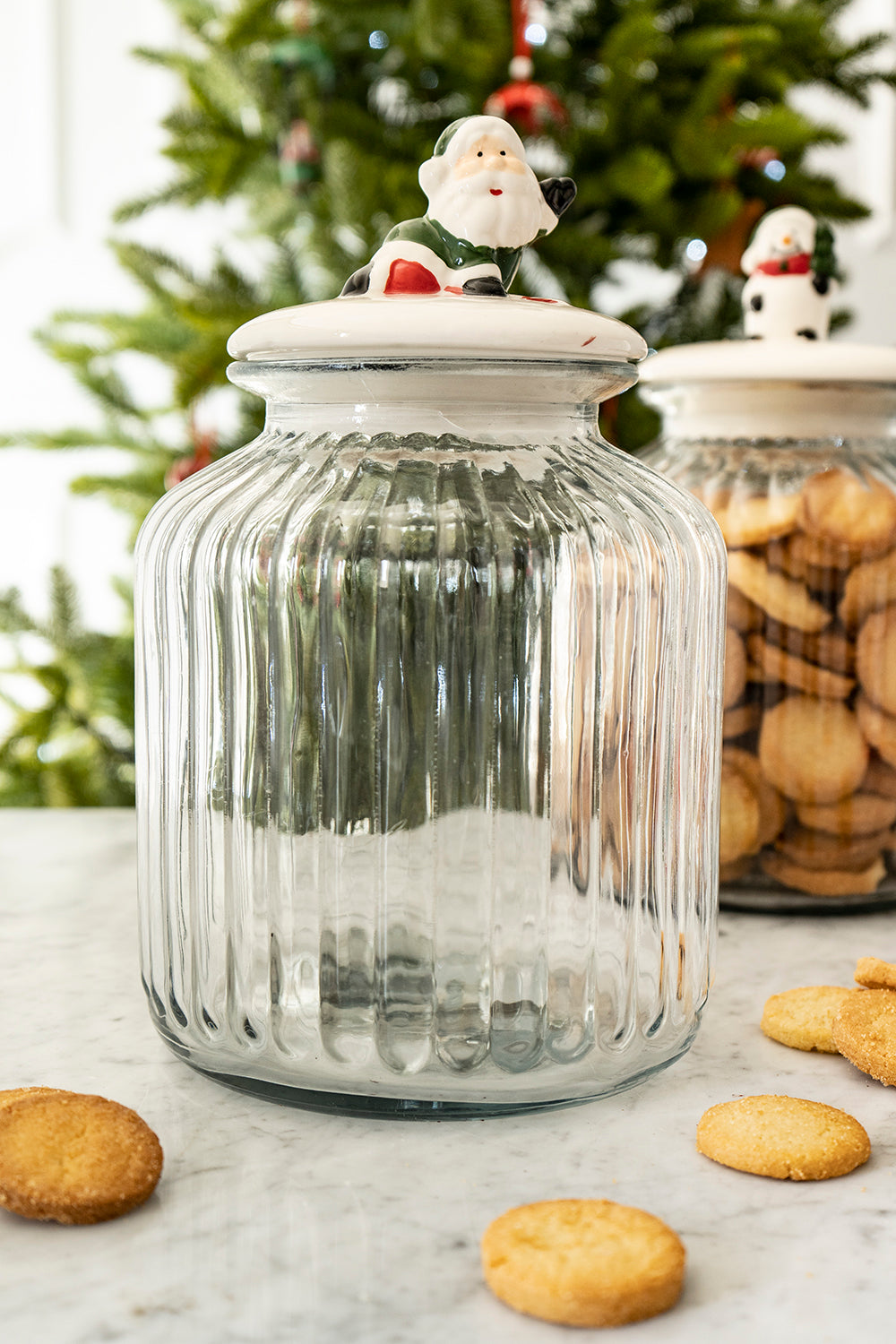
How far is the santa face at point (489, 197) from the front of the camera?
0.44 metres

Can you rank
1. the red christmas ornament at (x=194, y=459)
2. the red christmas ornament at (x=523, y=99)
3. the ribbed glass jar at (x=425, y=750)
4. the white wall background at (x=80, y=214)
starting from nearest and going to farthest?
the ribbed glass jar at (x=425, y=750)
the red christmas ornament at (x=523, y=99)
the red christmas ornament at (x=194, y=459)
the white wall background at (x=80, y=214)

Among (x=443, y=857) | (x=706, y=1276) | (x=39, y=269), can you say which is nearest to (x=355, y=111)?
(x=443, y=857)

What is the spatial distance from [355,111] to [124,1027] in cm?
99

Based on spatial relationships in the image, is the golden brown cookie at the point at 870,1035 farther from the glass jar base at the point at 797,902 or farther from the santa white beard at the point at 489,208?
the santa white beard at the point at 489,208

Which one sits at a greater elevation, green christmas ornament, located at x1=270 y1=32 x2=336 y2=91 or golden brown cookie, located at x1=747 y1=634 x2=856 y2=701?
green christmas ornament, located at x1=270 y1=32 x2=336 y2=91

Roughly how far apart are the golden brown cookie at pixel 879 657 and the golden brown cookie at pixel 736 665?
55 millimetres

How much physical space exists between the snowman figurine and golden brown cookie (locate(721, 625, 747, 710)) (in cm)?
15

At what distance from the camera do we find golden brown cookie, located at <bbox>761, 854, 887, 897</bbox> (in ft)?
2.10

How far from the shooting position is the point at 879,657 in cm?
64

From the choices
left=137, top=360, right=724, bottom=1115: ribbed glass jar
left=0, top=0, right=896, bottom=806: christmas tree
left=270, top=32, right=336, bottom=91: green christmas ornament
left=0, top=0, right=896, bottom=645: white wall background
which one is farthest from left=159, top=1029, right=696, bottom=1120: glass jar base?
left=0, top=0, right=896, bottom=645: white wall background

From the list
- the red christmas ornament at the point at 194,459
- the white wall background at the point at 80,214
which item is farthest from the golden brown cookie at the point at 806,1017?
the white wall background at the point at 80,214

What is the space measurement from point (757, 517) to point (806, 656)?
0.07m

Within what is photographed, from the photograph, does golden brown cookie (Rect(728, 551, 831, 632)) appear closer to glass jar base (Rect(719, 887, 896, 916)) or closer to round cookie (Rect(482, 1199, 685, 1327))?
glass jar base (Rect(719, 887, 896, 916))

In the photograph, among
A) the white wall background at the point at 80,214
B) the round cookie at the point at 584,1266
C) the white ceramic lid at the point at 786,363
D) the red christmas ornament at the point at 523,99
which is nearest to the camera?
the round cookie at the point at 584,1266
